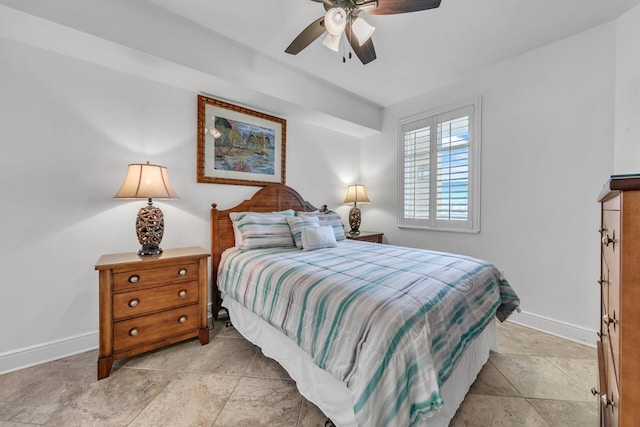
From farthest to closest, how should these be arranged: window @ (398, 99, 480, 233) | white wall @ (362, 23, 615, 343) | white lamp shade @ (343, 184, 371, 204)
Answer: white lamp shade @ (343, 184, 371, 204)
window @ (398, 99, 480, 233)
white wall @ (362, 23, 615, 343)

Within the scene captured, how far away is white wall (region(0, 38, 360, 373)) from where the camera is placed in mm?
1786

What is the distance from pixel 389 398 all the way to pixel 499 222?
97.4 inches

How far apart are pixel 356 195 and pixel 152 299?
2.74 meters

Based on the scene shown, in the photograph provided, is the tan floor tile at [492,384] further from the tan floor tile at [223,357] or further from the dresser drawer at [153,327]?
the dresser drawer at [153,327]

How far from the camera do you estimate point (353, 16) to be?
166 cm

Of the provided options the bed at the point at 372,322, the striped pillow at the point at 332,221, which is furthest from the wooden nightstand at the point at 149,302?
the striped pillow at the point at 332,221

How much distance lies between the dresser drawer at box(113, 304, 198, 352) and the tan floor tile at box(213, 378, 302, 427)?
2.32 ft

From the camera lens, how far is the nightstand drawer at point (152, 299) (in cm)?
175

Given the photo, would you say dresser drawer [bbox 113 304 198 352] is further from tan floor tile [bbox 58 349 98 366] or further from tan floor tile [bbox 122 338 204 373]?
tan floor tile [bbox 58 349 98 366]

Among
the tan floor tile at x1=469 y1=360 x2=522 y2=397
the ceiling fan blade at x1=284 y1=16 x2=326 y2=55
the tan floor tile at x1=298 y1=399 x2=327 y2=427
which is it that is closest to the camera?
the tan floor tile at x1=298 y1=399 x2=327 y2=427

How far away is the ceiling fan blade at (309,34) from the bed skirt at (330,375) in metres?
2.04

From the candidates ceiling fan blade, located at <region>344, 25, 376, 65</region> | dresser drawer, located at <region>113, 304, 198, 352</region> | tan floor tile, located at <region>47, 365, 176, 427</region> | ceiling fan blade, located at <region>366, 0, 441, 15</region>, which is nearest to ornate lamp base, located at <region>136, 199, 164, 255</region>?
dresser drawer, located at <region>113, 304, 198, 352</region>

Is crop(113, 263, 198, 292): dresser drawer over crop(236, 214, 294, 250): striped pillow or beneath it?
beneath

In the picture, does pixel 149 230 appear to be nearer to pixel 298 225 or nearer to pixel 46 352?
pixel 46 352
